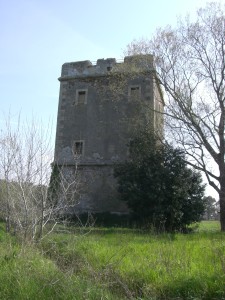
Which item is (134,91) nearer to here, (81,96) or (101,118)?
(101,118)

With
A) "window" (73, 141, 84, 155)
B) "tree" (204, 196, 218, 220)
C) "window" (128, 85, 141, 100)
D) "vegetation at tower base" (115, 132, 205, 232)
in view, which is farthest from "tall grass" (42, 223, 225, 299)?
"tree" (204, 196, 218, 220)

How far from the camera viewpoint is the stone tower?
19453mm

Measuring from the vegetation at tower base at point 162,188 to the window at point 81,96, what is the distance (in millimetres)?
6340

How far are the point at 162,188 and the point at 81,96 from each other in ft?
30.4

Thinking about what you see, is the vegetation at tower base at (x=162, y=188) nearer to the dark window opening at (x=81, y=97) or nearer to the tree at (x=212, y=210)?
the dark window opening at (x=81, y=97)

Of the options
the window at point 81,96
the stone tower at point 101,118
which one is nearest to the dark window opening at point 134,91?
the stone tower at point 101,118

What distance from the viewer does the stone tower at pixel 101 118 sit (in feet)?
63.8

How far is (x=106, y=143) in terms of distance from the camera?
20500 mm

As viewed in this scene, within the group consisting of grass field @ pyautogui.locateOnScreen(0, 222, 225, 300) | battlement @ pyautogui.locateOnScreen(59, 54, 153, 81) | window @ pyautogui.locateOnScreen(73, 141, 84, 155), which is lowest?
grass field @ pyautogui.locateOnScreen(0, 222, 225, 300)

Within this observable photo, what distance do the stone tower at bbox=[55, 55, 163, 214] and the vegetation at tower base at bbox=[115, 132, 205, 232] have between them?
2556mm

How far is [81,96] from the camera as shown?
72.2 feet

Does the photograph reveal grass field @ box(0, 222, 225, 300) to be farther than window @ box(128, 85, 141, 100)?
No

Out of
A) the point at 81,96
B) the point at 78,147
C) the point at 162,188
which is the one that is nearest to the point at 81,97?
the point at 81,96

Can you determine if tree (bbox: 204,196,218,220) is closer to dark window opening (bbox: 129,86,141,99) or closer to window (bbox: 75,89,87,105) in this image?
dark window opening (bbox: 129,86,141,99)
